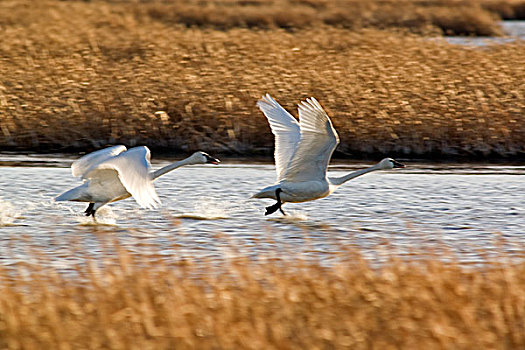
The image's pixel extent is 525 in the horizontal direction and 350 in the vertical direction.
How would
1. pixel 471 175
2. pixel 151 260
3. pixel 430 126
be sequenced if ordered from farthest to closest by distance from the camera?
pixel 430 126 → pixel 471 175 → pixel 151 260

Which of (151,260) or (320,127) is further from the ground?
(320,127)

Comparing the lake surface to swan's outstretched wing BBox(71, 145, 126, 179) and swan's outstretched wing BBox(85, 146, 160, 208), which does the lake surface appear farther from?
swan's outstretched wing BBox(71, 145, 126, 179)

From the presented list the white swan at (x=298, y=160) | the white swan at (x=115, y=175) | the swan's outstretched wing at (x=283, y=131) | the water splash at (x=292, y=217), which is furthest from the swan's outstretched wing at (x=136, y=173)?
the water splash at (x=292, y=217)

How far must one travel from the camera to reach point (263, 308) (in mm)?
6430

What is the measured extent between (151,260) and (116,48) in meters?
14.1

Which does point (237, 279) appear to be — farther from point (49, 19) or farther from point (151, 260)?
point (49, 19)

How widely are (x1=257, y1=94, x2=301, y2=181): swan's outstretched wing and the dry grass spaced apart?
251cm

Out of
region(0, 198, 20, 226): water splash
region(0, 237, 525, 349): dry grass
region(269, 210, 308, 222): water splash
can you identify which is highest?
region(0, 237, 525, 349): dry grass

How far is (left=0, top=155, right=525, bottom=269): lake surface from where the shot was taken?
9070mm

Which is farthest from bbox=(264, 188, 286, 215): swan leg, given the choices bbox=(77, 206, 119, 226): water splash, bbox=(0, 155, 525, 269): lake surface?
bbox=(77, 206, 119, 226): water splash

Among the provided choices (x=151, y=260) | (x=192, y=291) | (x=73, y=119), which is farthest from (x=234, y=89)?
(x=192, y=291)

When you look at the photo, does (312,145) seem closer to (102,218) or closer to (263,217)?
(263,217)

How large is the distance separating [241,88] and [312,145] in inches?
304

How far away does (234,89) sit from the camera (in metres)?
17.4
